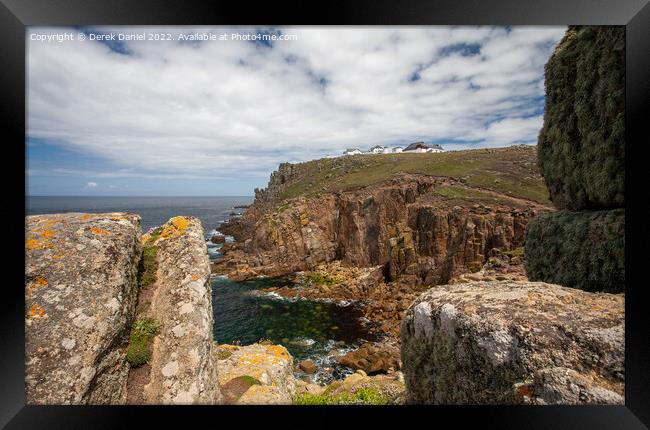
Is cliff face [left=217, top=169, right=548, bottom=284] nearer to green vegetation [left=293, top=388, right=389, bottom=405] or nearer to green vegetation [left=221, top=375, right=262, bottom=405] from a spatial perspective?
green vegetation [left=293, top=388, right=389, bottom=405]

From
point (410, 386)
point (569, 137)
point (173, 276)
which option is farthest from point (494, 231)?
point (173, 276)

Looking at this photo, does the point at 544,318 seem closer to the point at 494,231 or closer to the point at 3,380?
the point at 3,380

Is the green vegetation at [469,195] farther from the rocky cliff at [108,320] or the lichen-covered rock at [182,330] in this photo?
the rocky cliff at [108,320]

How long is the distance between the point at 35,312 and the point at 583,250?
900 cm

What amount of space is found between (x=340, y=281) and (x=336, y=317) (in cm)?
762

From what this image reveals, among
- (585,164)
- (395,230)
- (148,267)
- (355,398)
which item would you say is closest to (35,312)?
(148,267)

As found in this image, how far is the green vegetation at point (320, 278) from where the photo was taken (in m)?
31.8

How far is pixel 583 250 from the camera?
5273 millimetres

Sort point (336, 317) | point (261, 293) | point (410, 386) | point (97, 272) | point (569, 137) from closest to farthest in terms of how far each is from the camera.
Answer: point (97, 272) < point (410, 386) < point (569, 137) < point (336, 317) < point (261, 293)

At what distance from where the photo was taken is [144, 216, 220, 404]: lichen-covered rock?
3902 mm

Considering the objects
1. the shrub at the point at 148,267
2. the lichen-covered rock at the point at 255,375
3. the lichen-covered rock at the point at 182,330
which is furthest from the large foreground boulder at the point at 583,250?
the shrub at the point at 148,267

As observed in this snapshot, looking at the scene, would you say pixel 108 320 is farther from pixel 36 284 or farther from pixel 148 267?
pixel 36 284

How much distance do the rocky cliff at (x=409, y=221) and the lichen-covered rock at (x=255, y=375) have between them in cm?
2387
